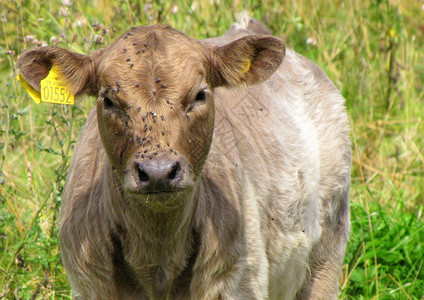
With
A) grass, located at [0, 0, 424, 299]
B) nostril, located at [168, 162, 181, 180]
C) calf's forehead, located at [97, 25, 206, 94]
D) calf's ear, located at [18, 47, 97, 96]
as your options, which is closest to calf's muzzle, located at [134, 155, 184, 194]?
nostril, located at [168, 162, 181, 180]

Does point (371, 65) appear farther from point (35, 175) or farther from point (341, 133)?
point (35, 175)

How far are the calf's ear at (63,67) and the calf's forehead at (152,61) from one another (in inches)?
3.9

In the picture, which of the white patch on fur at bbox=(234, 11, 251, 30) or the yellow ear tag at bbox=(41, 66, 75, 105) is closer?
the yellow ear tag at bbox=(41, 66, 75, 105)

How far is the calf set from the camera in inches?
137

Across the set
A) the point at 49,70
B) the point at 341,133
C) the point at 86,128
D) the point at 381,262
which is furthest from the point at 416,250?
the point at 49,70

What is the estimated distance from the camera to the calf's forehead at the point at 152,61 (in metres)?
3.53

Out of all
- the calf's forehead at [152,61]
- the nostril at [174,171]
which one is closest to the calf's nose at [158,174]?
the nostril at [174,171]

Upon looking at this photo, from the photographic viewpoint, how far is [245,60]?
13.1 ft

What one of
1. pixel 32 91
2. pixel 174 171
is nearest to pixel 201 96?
pixel 174 171

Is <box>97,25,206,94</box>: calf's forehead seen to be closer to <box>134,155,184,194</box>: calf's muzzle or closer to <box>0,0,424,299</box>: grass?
<box>134,155,184,194</box>: calf's muzzle

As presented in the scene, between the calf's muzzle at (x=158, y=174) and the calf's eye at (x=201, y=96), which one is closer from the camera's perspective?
the calf's muzzle at (x=158, y=174)

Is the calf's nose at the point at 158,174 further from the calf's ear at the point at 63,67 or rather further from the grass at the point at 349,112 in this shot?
the grass at the point at 349,112

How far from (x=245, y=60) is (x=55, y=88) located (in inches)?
40.8

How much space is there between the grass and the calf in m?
0.97
